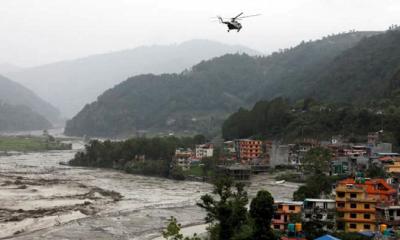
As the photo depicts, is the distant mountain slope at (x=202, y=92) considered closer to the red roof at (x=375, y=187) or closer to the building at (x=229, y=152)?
the building at (x=229, y=152)

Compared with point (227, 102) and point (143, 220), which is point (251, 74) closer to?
point (227, 102)

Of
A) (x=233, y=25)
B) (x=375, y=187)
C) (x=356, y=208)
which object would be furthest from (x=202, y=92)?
(x=233, y=25)

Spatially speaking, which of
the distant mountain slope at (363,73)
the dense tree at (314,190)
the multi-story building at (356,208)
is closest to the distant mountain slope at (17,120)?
the distant mountain slope at (363,73)

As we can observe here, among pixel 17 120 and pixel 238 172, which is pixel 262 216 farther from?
pixel 17 120

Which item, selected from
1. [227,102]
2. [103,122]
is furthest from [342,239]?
[103,122]

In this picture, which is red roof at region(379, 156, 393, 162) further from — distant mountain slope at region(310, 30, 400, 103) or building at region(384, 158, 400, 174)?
distant mountain slope at region(310, 30, 400, 103)

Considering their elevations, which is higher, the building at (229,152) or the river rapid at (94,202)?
the building at (229,152)

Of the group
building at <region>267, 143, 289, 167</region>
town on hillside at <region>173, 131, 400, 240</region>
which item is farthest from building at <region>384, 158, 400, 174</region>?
building at <region>267, 143, 289, 167</region>
